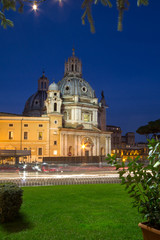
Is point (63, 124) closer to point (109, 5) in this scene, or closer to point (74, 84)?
point (74, 84)

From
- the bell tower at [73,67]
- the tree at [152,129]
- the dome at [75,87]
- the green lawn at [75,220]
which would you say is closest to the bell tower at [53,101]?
the dome at [75,87]

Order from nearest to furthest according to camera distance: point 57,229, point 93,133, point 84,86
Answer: point 57,229, point 93,133, point 84,86

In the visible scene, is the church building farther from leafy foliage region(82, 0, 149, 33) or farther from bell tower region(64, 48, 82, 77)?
leafy foliage region(82, 0, 149, 33)

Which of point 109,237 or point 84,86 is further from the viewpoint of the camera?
point 84,86

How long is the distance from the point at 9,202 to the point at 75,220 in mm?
2264

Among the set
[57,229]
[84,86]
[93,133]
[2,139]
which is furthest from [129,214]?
[84,86]

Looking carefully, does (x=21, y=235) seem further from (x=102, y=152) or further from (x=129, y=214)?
(x=102, y=152)

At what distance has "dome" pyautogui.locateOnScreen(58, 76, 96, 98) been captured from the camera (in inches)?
2630

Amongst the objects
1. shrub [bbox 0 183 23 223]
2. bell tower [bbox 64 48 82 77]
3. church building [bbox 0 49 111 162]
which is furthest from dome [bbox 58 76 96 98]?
shrub [bbox 0 183 23 223]

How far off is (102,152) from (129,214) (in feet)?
188

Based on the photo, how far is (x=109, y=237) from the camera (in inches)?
270

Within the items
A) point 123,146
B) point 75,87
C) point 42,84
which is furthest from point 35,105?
point 123,146

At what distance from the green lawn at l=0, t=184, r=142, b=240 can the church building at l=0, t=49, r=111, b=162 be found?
3610 cm

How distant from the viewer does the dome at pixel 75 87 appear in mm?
66812
